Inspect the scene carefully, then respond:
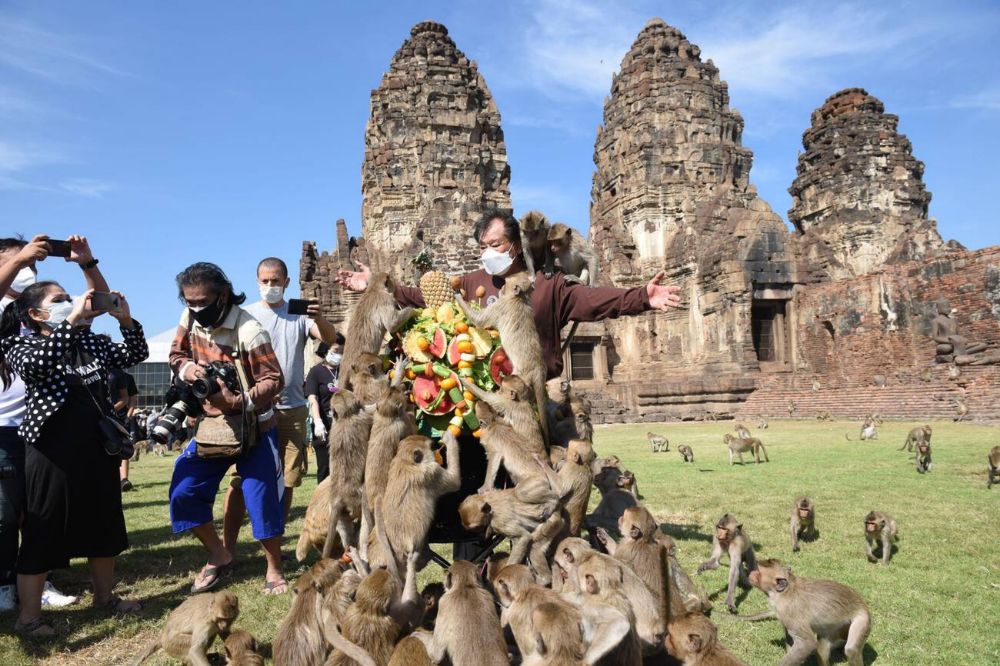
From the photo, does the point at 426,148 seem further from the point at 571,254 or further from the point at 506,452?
the point at 506,452

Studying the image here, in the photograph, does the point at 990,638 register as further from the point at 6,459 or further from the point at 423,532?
the point at 6,459

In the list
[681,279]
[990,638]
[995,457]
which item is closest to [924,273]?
[681,279]

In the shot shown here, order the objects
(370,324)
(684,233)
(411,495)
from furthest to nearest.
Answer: (684,233) < (370,324) < (411,495)

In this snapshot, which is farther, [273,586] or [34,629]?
[273,586]

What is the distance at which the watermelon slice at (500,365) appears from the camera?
13.8 feet

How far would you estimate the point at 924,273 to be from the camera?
2141 centimetres

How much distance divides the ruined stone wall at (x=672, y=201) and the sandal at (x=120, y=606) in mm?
23005

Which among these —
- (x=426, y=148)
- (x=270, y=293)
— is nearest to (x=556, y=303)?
(x=270, y=293)

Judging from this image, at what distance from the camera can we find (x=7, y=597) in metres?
4.91

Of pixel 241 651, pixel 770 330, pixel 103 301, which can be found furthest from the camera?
pixel 770 330

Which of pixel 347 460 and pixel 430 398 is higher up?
pixel 430 398

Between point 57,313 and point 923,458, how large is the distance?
1085 cm

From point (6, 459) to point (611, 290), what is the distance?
441 cm

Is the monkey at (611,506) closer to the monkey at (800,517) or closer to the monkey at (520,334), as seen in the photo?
the monkey at (520,334)
